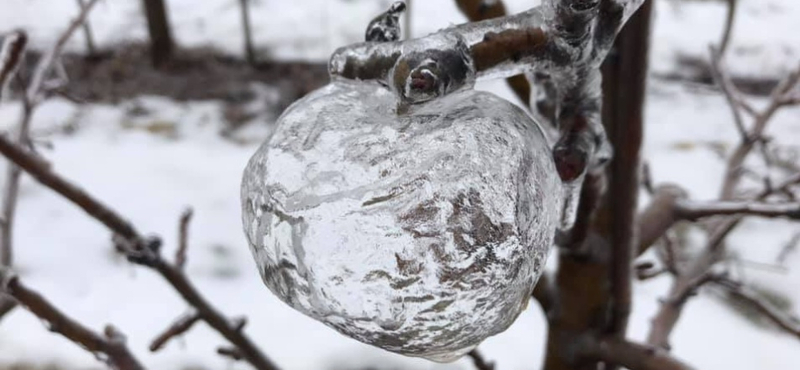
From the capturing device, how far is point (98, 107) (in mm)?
2277

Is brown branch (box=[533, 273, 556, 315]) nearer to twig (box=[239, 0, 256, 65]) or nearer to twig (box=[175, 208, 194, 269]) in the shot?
twig (box=[175, 208, 194, 269])

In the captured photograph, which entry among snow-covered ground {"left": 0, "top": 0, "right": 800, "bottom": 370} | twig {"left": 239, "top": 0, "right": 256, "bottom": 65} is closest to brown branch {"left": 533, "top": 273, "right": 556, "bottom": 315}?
snow-covered ground {"left": 0, "top": 0, "right": 800, "bottom": 370}

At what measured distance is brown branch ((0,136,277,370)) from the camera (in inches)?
24.2

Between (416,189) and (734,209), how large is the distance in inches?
17.9

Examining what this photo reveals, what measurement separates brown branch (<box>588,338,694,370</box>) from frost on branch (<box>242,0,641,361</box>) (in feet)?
1.14

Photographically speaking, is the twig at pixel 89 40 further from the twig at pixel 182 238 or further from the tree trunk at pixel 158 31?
the twig at pixel 182 238

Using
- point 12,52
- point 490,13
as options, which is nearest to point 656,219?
point 490,13

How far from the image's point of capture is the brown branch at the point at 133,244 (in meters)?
0.61

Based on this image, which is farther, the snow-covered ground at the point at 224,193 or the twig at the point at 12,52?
the snow-covered ground at the point at 224,193

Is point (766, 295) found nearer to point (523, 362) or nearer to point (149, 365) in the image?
point (523, 362)

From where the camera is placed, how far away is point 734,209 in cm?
59

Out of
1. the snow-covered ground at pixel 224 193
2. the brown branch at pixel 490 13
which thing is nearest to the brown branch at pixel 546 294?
the brown branch at pixel 490 13

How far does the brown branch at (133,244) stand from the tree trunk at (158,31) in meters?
1.87

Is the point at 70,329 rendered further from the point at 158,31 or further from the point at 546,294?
the point at 158,31
